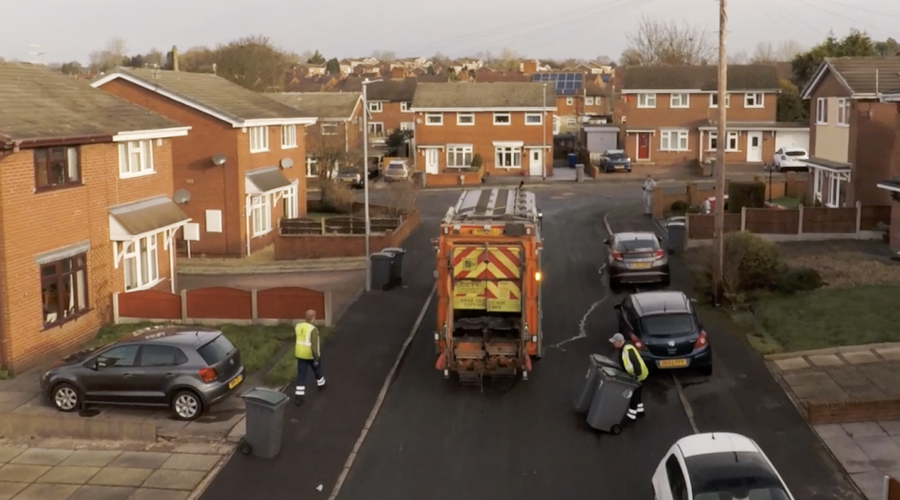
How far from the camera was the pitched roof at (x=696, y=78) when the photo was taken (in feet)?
208

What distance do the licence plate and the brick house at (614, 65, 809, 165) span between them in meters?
47.5

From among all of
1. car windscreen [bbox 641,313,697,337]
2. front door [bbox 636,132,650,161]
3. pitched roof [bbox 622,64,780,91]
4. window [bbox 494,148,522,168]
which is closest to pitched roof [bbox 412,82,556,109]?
A: window [bbox 494,148,522,168]

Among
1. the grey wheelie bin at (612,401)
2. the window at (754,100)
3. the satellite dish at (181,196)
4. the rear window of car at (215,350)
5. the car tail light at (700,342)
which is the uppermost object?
the window at (754,100)

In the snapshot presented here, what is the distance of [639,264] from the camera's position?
2506 centimetres

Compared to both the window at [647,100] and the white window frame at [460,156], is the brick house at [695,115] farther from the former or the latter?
the white window frame at [460,156]

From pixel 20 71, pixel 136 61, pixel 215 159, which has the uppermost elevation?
pixel 136 61

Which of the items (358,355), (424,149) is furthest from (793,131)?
(358,355)

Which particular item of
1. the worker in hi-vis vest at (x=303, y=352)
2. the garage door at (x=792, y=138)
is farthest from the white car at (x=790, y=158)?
the worker in hi-vis vest at (x=303, y=352)

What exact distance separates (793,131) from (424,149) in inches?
957

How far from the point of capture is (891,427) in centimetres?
1475

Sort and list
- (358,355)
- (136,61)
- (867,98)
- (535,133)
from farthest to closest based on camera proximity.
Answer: (136,61) < (535,133) < (867,98) < (358,355)

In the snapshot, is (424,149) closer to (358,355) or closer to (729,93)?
(729,93)

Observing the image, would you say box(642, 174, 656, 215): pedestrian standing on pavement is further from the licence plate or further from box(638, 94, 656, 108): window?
box(638, 94, 656, 108): window

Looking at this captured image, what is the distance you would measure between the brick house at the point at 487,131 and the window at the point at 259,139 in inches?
997
